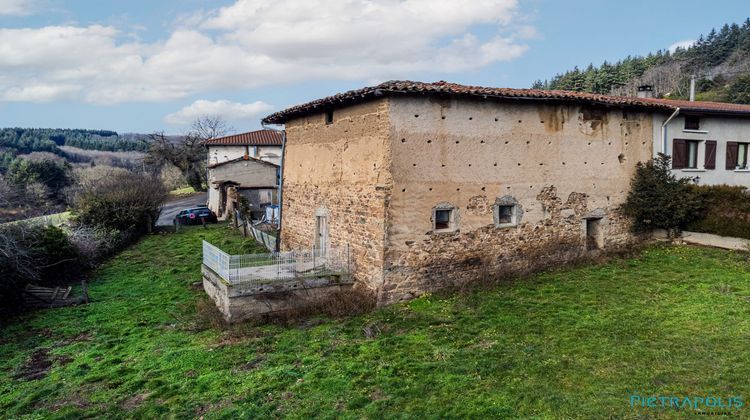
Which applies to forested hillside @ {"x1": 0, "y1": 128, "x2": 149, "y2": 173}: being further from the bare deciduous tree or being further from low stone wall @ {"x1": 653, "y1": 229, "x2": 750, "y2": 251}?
low stone wall @ {"x1": 653, "y1": 229, "x2": 750, "y2": 251}

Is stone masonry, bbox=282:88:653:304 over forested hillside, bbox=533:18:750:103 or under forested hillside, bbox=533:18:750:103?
under

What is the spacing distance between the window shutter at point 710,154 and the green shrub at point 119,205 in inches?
1007

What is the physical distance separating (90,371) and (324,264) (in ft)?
18.7

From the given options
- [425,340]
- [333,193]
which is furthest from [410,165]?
[425,340]

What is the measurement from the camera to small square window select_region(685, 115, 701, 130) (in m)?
16.8

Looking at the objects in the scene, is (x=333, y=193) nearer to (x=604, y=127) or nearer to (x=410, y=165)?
(x=410, y=165)

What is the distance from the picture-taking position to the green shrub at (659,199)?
15203 millimetres

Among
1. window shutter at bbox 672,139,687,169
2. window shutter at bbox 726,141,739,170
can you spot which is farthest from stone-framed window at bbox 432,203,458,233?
window shutter at bbox 726,141,739,170

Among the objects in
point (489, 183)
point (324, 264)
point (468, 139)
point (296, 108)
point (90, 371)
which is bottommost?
point (90, 371)

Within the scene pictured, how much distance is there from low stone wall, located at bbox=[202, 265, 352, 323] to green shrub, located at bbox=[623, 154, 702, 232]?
9716 millimetres

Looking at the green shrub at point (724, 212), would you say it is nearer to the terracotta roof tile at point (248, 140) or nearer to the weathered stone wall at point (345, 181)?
the weathered stone wall at point (345, 181)

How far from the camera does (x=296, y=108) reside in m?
14.2

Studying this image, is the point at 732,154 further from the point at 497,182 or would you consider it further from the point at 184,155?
the point at 184,155

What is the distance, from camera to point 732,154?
17906 mm
